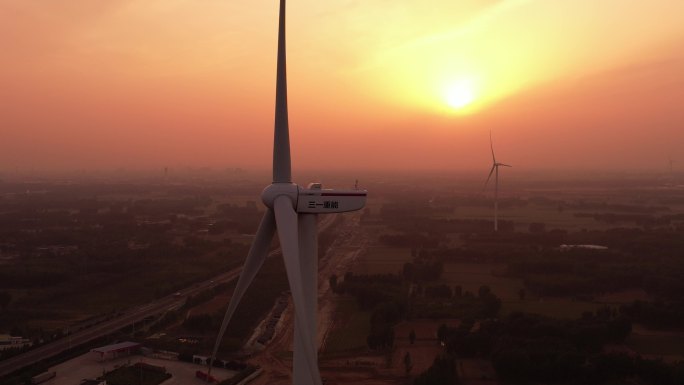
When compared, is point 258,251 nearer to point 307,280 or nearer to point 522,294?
point 307,280

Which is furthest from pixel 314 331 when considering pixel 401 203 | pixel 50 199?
pixel 50 199

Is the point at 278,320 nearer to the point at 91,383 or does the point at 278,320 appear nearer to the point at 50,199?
the point at 91,383

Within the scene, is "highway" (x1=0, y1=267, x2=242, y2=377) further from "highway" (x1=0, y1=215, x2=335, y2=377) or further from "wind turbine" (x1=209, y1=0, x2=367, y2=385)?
"wind turbine" (x1=209, y1=0, x2=367, y2=385)

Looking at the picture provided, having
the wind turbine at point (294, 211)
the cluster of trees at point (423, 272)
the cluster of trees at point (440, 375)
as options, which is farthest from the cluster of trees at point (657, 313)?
the wind turbine at point (294, 211)

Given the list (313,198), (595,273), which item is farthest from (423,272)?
(313,198)

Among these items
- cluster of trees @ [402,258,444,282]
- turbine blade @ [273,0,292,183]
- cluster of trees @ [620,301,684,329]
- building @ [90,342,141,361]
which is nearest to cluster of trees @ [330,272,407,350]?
cluster of trees @ [402,258,444,282]

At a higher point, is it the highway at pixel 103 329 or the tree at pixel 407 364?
the highway at pixel 103 329

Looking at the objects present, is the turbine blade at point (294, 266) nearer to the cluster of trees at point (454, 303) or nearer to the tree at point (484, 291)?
the cluster of trees at point (454, 303)
